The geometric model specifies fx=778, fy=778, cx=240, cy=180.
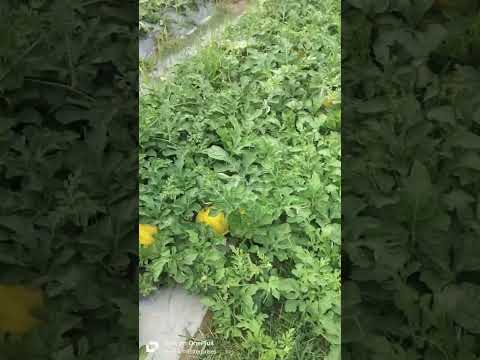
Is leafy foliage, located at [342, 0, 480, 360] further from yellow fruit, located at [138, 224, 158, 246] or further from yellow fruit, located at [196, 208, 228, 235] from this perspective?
yellow fruit, located at [138, 224, 158, 246]

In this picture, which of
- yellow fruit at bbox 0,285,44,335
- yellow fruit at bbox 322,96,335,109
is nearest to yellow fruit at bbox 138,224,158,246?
yellow fruit at bbox 0,285,44,335

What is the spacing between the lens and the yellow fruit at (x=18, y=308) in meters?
1.55

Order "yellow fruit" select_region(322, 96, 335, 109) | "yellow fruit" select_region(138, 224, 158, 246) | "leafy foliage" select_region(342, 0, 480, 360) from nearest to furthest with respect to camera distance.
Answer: "leafy foliage" select_region(342, 0, 480, 360)
"yellow fruit" select_region(138, 224, 158, 246)
"yellow fruit" select_region(322, 96, 335, 109)

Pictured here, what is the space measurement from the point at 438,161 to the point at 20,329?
993mm

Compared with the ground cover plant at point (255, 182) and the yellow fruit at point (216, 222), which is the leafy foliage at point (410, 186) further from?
the yellow fruit at point (216, 222)

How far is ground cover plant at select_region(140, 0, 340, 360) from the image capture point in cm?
162

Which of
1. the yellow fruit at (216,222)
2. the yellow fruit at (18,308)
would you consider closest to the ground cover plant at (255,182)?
the yellow fruit at (216,222)

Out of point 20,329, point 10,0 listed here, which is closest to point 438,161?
point 20,329

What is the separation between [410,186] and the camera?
1.67m

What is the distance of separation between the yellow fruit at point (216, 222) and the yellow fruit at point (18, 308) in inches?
15.2

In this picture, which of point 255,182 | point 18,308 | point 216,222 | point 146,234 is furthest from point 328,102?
point 18,308

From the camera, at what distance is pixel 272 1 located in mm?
2068

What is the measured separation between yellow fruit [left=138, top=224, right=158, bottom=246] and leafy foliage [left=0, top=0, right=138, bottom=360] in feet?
0.06

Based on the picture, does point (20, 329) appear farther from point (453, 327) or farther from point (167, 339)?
point (453, 327)
